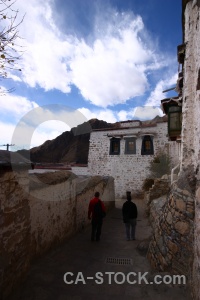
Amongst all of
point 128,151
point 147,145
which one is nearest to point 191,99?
point 147,145

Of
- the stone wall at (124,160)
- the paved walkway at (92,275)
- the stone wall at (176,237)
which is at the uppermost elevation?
the stone wall at (124,160)

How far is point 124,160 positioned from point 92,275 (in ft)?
46.1

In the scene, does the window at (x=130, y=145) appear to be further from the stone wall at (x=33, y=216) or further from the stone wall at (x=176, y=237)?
the stone wall at (x=176, y=237)

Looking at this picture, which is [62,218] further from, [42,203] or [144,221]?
[144,221]

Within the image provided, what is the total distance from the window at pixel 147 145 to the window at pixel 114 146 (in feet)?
7.82

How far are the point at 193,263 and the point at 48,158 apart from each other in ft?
104

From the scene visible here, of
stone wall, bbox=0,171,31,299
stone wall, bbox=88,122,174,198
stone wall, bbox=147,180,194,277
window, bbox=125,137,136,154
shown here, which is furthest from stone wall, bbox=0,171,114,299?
window, bbox=125,137,136,154

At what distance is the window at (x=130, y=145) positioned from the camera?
692 inches

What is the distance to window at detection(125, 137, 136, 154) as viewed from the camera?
17578 mm

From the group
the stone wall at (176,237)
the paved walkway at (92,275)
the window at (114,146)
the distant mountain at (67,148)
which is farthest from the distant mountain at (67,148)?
the stone wall at (176,237)

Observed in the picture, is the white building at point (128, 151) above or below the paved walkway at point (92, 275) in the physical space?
above

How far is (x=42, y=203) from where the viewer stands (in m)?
4.66

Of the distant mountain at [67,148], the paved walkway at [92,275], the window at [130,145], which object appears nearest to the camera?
the paved walkway at [92,275]

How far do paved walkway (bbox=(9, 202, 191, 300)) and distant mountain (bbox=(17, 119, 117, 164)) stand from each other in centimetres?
2564
